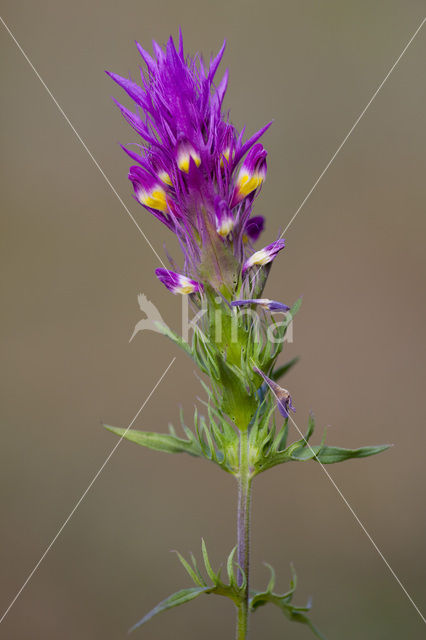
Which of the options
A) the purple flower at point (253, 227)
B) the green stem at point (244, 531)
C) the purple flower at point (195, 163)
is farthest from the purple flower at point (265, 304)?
the green stem at point (244, 531)

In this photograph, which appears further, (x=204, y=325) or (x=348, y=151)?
(x=348, y=151)

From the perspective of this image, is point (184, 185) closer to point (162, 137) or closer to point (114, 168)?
point (162, 137)

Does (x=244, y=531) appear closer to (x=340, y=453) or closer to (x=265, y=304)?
(x=340, y=453)

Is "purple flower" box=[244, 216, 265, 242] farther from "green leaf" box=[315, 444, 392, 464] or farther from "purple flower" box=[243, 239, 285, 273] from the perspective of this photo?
"green leaf" box=[315, 444, 392, 464]

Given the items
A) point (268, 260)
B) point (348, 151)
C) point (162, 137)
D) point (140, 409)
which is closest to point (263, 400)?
point (268, 260)

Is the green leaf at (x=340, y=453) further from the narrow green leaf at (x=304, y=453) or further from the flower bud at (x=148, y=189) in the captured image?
the flower bud at (x=148, y=189)

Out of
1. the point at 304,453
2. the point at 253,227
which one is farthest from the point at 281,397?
the point at 253,227
